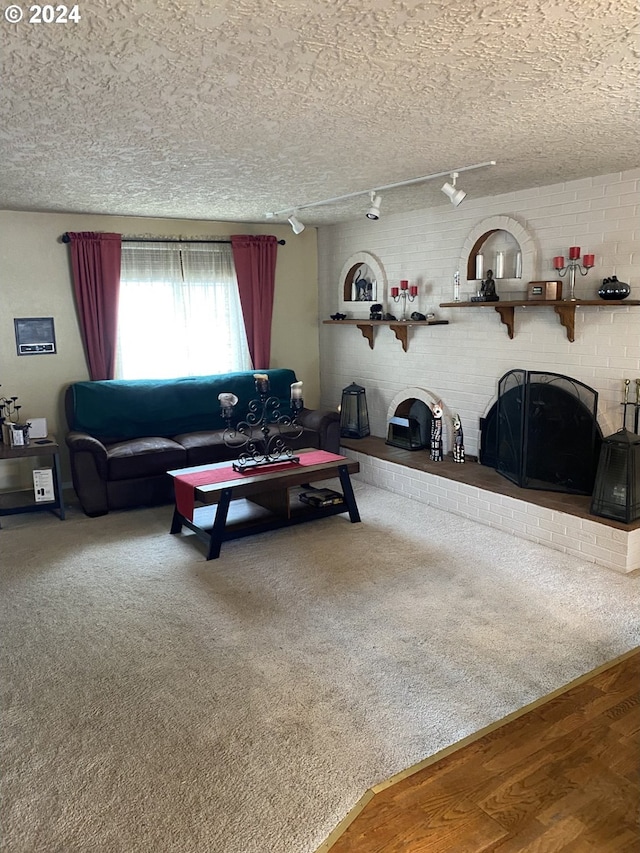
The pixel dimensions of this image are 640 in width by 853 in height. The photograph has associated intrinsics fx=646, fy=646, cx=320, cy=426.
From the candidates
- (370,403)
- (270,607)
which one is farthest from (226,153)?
(370,403)

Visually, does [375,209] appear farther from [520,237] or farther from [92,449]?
[92,449]

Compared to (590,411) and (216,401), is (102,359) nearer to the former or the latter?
(216,401)

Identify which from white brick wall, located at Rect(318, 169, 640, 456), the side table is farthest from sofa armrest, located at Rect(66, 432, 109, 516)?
white brick wall, located at Rect(318, 169, 640, 456)

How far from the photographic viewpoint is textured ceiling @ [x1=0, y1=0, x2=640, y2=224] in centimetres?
Result: 183

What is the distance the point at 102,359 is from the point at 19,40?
3.90 m

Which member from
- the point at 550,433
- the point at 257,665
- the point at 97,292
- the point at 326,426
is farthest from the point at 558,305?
the point at 97,292

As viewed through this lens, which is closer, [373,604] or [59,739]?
[59,739]

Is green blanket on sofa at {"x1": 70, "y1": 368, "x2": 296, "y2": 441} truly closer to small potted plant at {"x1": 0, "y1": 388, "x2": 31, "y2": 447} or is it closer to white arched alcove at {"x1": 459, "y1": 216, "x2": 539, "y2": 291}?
small potted plant at {"x1": 0, "y1": 388, "x2": 31, "y2": 447}

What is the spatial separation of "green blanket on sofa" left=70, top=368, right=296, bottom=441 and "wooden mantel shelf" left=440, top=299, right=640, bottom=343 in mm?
2137

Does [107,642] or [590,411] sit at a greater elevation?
[590,411]

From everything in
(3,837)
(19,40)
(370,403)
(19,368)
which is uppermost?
(19,40)

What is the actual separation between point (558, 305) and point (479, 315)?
0.90 m

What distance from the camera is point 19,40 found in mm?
1878

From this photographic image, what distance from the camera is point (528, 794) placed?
2.13 m
